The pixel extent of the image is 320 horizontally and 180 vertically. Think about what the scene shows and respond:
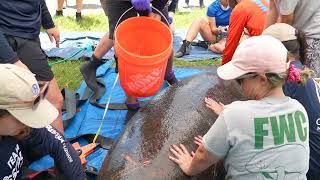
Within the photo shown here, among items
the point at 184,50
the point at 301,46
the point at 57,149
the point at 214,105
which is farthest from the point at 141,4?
the point at 184,50

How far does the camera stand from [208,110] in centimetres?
329

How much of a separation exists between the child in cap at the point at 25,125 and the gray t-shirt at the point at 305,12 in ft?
7.15

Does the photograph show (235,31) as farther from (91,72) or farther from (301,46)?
(91,72)

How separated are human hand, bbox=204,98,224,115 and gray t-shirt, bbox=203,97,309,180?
947 mm

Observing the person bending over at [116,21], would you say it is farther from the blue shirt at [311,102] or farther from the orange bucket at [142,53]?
the blue shirt at [311,102]

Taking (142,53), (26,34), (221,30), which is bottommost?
(221,30)

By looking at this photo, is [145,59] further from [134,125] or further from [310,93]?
[310,93]

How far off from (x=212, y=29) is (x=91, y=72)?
2.65 metres

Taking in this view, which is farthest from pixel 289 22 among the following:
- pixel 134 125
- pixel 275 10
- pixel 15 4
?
pixel 15 4

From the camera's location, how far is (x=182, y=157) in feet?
8.82

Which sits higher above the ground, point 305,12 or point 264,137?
point 305,12

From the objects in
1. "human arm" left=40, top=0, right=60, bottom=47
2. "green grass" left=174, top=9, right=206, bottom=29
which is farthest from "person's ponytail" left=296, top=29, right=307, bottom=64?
"green grass" left=174, top=9, right=206, bottom=29

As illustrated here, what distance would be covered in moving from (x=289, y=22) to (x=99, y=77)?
99.1 inches

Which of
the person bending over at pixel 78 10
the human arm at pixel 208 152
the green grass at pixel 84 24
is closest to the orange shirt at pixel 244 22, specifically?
the human arm at pixel 208 152
